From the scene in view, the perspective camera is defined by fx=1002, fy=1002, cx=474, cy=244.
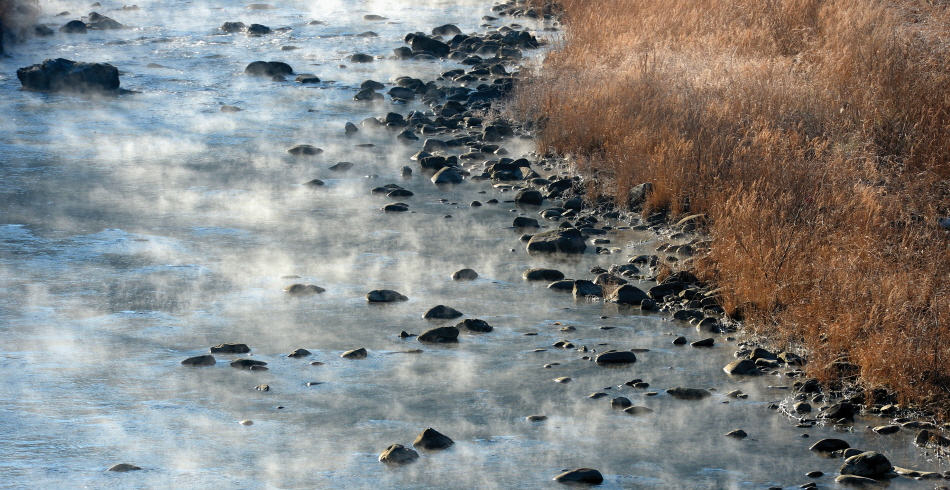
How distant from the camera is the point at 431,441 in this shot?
15.0ft

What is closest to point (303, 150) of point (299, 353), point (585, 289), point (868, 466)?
point (585, 289)

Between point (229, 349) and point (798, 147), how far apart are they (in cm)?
502

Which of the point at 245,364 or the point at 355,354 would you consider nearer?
the point at 245,364

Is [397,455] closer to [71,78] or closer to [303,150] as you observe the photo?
[303,150]

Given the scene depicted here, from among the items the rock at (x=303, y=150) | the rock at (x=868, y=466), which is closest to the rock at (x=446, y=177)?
the rock at (x=303, y=150)

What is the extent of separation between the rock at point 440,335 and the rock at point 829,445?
2191 millimetres

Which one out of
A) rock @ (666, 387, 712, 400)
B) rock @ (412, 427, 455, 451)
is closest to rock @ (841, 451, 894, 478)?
rock @ (666, 387, 712, 400)

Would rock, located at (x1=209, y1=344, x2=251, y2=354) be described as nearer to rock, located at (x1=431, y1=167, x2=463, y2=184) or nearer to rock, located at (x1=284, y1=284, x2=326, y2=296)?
rock, located at (x1=284, y1=284, x2=326, y2=296)

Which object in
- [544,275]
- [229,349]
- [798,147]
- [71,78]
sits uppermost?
[798,147]

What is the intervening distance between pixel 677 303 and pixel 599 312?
0.55 meters

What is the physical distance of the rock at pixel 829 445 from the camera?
4.61 meters

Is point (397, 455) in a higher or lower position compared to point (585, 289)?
higher

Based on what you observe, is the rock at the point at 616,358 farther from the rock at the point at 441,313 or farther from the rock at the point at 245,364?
the rock at the point at 245,364

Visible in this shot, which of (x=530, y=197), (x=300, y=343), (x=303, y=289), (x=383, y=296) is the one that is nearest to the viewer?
(x=300, y=343)
